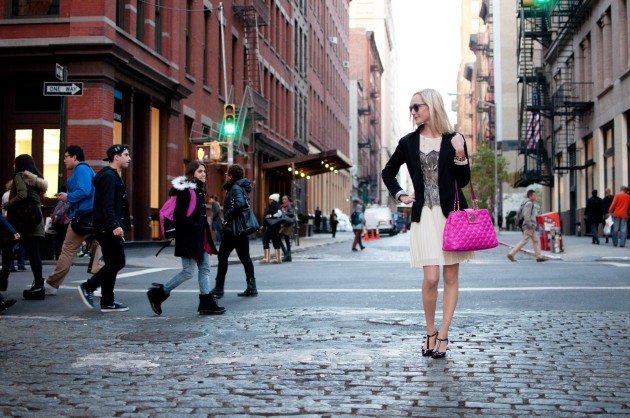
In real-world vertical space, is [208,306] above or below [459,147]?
below

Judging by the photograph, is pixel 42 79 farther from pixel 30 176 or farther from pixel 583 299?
pixel 583 299

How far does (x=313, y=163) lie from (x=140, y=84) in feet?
51.7

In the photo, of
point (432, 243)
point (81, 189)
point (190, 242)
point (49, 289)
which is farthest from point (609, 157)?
point (432, 243)

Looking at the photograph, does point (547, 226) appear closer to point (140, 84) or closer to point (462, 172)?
point (140, 84)

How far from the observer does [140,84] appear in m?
24.1

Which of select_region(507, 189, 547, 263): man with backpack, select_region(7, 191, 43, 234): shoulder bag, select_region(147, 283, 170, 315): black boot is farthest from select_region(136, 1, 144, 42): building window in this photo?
select_region(147, 283, 170, 315): black boot

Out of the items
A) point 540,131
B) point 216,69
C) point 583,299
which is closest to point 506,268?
point 583,299

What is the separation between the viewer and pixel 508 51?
83.6 m

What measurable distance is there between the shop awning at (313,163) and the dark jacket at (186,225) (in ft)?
84.0

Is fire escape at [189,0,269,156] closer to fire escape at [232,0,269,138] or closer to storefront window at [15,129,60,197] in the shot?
fire escape at [232,0,269,138]

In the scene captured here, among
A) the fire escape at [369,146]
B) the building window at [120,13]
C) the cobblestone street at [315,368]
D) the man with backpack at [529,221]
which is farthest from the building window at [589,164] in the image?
the fire escape at [369,146]

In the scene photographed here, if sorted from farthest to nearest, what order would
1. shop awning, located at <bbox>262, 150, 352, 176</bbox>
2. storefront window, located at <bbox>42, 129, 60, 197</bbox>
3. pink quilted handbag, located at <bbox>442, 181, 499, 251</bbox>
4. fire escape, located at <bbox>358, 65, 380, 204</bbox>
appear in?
fire escape, located at <bbox>358, 65, 380, 204</bbox>
shop awning, located at <bbox>262, 150, 352, 176</bbox>
storefront window, located at <bbox>42, 129, 60, 197</bbox>
pink quilted handbag, located at <bbox>442, 181, 499, 251</bbox>

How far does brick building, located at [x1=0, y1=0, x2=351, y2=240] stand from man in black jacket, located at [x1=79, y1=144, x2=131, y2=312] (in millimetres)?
8021

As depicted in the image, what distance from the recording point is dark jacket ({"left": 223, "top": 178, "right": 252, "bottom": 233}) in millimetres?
10625
